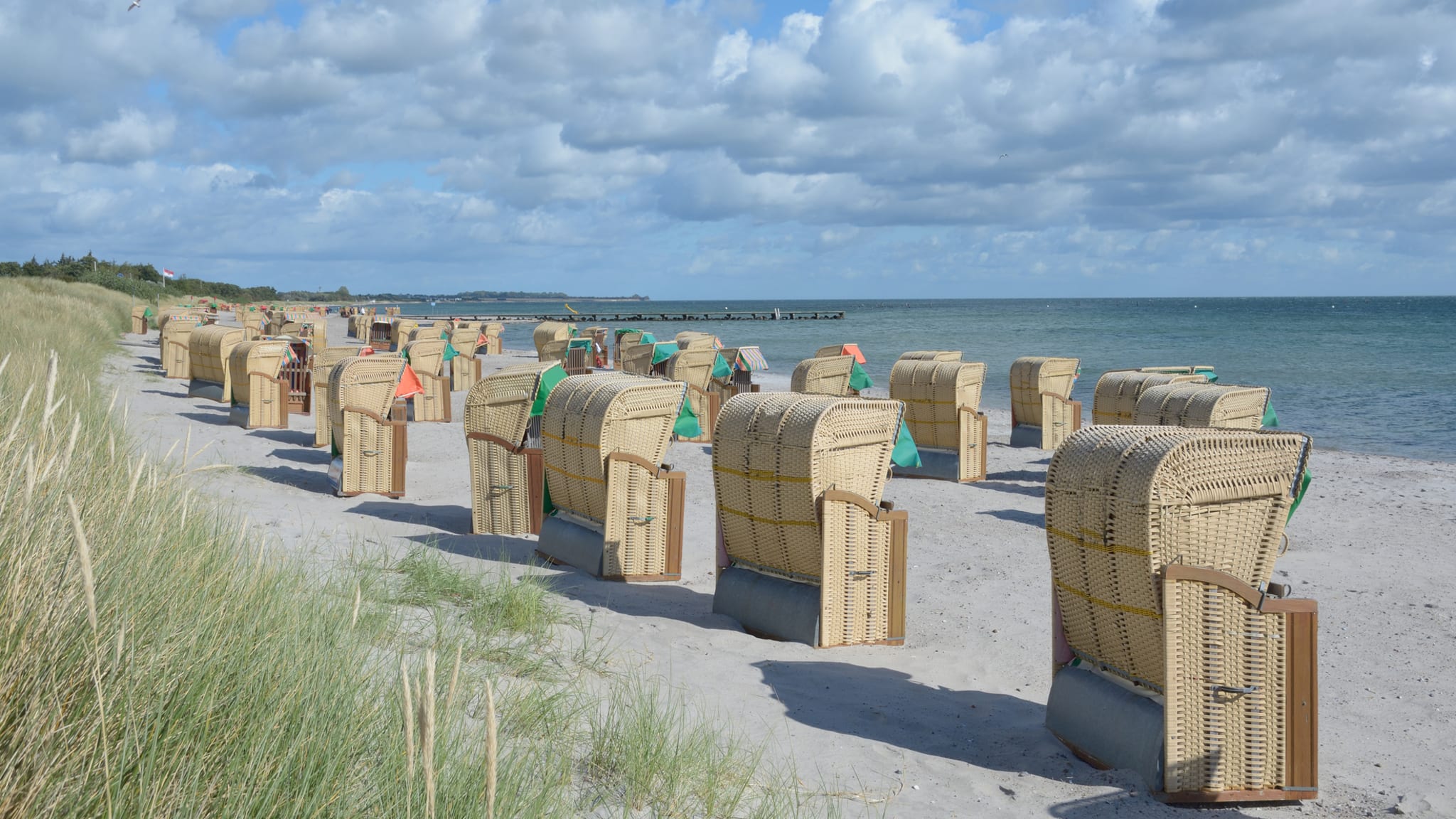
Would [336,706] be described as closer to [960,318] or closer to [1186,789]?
[1186,789]

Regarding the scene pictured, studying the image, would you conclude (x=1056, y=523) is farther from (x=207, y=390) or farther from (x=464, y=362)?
(x=464, y=362)

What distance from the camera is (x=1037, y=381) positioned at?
665 inches

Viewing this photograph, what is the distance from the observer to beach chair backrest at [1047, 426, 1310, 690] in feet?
15.3

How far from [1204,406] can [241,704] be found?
964cm

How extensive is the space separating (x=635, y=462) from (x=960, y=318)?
111 m

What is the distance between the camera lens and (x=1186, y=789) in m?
4.66

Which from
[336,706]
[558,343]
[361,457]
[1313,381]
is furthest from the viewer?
[1313,381]

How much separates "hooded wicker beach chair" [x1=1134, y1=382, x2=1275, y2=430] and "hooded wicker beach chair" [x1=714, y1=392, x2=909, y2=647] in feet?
14.2

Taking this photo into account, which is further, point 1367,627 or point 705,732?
point 1367,627

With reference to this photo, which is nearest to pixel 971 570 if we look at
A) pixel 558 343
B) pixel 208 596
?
pixel 208 596

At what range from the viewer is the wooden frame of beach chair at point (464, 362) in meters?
26.1

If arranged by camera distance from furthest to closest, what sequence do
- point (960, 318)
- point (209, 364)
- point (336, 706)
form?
point (960, 318)
point (209, 364)
point (336, 706)

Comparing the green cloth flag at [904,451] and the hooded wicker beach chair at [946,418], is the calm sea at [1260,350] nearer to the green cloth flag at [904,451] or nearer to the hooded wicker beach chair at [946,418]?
the hooded wicker beach chair at [946,418]

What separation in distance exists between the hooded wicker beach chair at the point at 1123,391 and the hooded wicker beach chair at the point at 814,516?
636 cm
